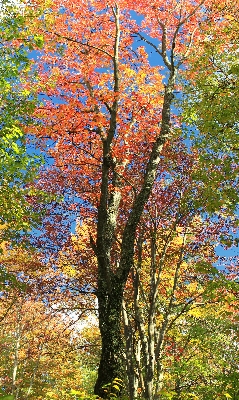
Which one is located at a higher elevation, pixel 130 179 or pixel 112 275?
pixel 130 179

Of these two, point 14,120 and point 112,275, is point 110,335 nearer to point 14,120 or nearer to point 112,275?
point 112,275

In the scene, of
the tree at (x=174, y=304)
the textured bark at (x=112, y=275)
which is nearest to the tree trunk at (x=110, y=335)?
the textured bark at (x=112, y=275)

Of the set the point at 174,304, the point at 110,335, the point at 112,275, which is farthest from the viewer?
the point at 174,304

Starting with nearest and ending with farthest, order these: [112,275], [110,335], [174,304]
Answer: [110,335], [112,275], [174,304]

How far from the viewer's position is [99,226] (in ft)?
32.5

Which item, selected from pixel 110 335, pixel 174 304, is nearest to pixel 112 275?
pixel 110 335

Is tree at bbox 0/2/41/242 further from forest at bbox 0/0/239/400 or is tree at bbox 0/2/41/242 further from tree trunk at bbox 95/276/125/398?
tree trunk at bbox 95/276/125/398

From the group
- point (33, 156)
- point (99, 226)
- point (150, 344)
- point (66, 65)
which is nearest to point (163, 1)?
point (66, 65)

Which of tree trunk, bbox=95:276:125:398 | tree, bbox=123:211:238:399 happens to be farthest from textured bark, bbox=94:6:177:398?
tree, bbox=123:211:238:399

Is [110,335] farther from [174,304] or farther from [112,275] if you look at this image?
[174,304]

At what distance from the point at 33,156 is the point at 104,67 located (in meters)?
7.17

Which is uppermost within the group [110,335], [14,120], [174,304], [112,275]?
[14,120]

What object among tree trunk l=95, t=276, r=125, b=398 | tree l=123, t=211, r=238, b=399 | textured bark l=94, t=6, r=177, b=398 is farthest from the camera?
tree l=123, t=211, r=238, b=399

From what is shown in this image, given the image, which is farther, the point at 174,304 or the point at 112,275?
the point at 174,304
